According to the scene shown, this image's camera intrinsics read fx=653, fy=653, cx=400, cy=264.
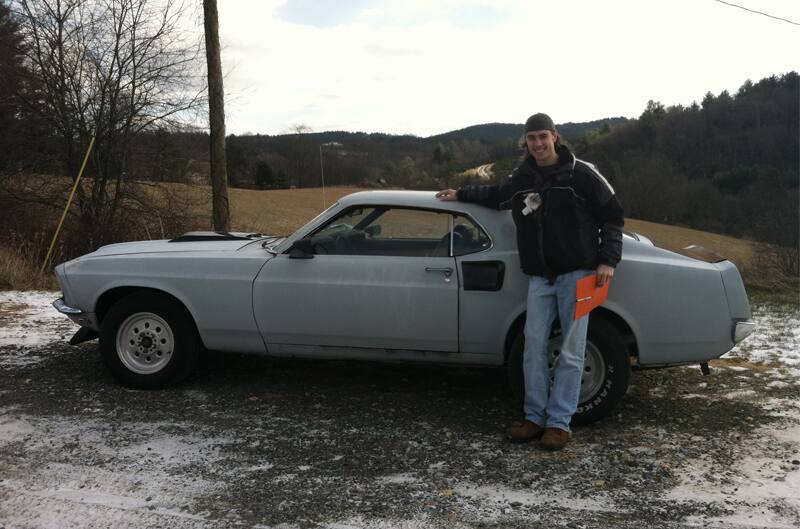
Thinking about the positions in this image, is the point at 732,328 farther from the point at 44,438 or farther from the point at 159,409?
the point at 44,438

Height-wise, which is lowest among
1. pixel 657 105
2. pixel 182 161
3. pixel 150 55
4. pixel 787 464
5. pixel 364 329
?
Answer: pixel 787 464

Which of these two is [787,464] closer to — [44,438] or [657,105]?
[44,438]

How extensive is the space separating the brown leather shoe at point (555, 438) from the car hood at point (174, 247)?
8.29ft

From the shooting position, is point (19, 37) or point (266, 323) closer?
point (266, 323)

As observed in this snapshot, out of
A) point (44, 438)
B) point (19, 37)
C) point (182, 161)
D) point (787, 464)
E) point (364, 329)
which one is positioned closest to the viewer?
point (787, 464)

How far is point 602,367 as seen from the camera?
161 inches

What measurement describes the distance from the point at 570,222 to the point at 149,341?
310 centimetres

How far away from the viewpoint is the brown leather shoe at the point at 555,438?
12.4 feet

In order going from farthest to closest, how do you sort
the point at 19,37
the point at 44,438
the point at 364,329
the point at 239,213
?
the point at 239,213 < the point at 19,37 < the point at 364,329 < the point at 44,438

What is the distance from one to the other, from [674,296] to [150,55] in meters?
11.7

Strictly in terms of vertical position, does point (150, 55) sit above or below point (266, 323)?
above

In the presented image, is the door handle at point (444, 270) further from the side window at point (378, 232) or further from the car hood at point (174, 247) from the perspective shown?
the car hood at point (174, 247)

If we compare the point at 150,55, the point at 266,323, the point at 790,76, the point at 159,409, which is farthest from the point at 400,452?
the point at 790,76

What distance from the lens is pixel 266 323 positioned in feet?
14.9
